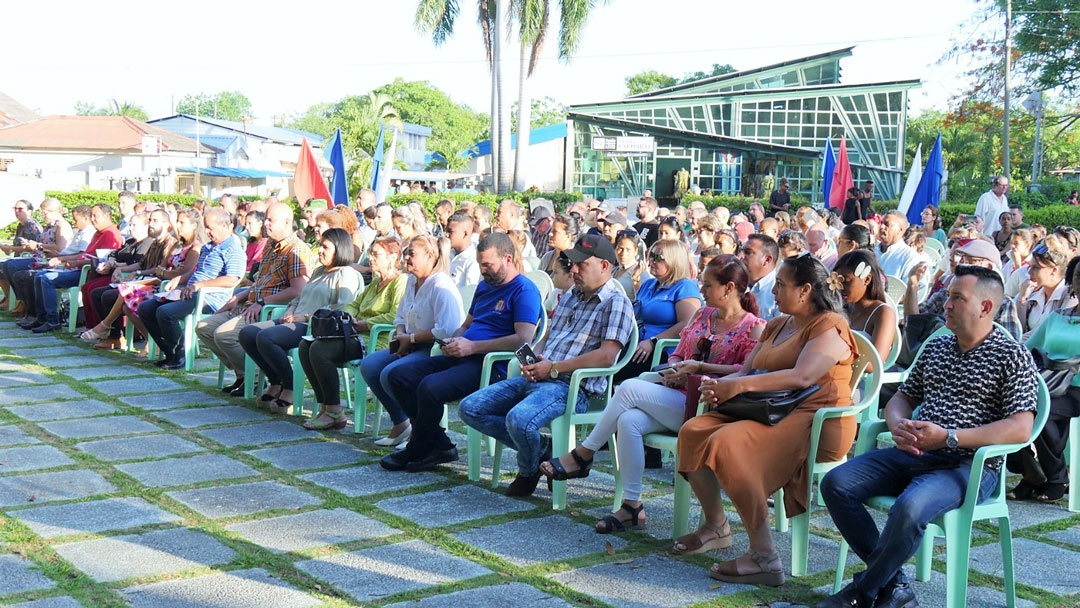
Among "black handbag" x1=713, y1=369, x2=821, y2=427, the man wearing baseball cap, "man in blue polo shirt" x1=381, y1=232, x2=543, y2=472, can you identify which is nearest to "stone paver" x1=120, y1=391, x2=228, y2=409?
"man in blue polo shirt" x1=381, y1=232, x2=543, y2=472

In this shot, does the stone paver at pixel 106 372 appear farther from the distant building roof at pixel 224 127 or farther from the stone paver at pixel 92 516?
the distant building roof at pixel 224 127

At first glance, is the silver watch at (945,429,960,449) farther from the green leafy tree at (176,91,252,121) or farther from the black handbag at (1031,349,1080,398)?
the green leafy tree at (176,91,252,121)

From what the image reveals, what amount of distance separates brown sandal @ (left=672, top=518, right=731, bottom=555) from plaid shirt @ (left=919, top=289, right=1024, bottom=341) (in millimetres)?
1486

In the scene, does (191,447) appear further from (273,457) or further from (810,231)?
(810,231)

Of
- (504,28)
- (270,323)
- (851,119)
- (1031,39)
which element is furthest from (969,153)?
(270,323)

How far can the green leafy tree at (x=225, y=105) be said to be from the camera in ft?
409

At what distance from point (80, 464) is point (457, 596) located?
2.82m

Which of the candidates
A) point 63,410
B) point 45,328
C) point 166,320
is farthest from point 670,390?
point 45,328

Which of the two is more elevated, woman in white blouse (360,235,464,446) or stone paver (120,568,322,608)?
woman in white blouse (360,235,464,446)

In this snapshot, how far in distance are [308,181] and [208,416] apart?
6128 mm

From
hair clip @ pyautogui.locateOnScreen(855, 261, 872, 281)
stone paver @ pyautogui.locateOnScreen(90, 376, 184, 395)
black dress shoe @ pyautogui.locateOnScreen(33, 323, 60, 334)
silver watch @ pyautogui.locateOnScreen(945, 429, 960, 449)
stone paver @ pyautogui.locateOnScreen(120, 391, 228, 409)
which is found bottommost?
stone paver @ pyautogui.locateOnScreen(120, 391, 228, 409)

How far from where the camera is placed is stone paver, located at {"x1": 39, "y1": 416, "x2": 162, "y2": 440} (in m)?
6.27

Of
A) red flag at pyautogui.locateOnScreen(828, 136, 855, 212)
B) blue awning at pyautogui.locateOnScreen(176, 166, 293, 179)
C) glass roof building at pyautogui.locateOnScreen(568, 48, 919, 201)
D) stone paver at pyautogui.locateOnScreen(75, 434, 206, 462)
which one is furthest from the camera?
blue awning at pyautogui.locateOnScreen(176, 166, 293, 179)

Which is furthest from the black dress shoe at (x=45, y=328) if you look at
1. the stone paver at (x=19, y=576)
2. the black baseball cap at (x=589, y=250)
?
the black baseball cap at (x=589, y=250)
